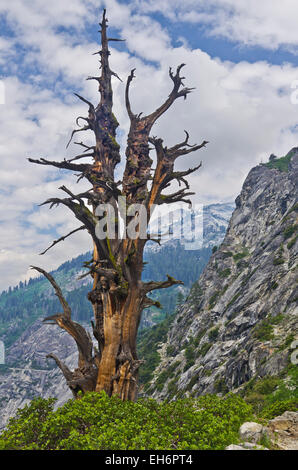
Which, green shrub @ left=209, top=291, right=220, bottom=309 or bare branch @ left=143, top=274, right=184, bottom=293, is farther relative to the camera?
green shrub @ left=209, top=291, right=220, bottom=309

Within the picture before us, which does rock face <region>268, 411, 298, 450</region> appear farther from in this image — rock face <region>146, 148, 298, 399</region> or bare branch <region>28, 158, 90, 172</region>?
rock face <region>146, 148, 298, 399</region>

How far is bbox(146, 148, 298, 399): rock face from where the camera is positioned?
94.7 ft

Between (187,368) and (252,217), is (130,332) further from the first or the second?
(252,217)

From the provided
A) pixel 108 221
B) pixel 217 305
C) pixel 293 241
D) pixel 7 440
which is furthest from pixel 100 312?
pixel 217 305

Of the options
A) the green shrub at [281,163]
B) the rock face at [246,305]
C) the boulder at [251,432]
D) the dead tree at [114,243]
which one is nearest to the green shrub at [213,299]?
the rock face at [246,305]

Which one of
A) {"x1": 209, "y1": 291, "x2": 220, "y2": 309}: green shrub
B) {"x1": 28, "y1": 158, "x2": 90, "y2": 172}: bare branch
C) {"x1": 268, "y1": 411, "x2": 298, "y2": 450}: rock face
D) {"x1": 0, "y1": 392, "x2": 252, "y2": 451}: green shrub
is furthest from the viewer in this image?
{"x1": 209, "y1": 291, "x2": 220, "y2": 309}: green shrub

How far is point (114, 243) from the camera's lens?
35.9 feet

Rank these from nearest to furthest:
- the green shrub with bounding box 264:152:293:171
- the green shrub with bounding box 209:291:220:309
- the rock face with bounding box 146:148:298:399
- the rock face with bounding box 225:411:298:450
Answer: the rock face with bounding box 225:411:298:450, the rock face with bounding box 146:148:298:399, the green shrub with bounding box 209:291:220:309, the green shrub with bounding box 264:152:293:171

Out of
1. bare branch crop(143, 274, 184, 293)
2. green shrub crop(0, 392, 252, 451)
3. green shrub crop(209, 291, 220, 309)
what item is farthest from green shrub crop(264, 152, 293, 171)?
green shrub crop(0, 392, 252, 451)

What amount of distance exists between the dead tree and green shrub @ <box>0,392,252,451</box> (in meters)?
2.07

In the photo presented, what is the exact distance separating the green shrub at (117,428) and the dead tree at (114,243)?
2068mm

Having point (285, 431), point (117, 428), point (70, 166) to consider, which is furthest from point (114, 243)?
point (285, 431)

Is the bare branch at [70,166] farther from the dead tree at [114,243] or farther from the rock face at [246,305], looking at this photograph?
the rock face at [246,305]

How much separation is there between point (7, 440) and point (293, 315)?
28.3 meters
